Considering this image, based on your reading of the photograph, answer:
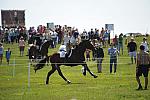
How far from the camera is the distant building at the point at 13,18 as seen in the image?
6138 centimetres

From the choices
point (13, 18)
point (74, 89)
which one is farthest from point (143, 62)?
point (13, 18)

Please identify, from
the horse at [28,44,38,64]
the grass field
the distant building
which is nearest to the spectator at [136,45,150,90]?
the grass field

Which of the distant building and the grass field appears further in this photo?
the distant building

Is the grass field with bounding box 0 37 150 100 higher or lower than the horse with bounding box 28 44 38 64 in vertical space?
lower

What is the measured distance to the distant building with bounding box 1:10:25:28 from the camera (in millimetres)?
61375

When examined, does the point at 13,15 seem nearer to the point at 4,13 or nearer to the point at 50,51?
the point at 4,13

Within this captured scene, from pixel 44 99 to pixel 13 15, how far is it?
45.2 meters

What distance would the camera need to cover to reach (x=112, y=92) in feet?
64.4

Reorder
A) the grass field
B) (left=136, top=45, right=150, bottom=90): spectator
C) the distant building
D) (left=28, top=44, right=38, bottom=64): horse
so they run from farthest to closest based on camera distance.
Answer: the distant building, (left=28, top=44, right=38, bottom=64): horse, (left=136, top=45, right=150, bottom=90): spectator, the grass field

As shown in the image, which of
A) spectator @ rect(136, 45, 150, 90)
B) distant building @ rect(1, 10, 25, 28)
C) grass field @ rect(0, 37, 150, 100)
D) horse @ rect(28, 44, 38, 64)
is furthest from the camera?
distant building @ rect(1, 10, 25, 28)

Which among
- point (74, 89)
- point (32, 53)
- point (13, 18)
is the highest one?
point (13, 18)

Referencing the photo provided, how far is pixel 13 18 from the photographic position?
62062mm

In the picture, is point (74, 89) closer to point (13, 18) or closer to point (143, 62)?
point (143, 62)

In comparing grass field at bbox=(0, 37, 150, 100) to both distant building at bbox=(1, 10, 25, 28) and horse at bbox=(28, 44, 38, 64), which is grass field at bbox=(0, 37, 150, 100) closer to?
horse at bbox=(28, 44, 38, 64)
